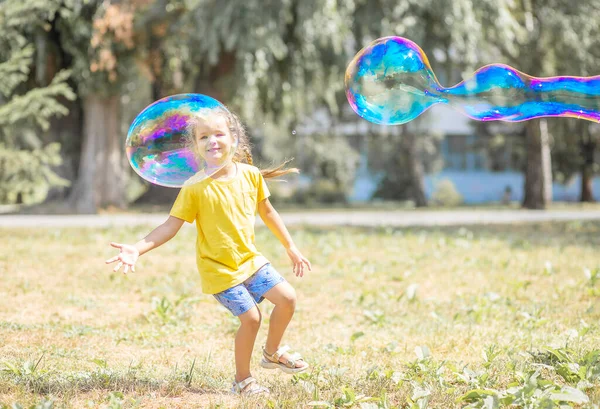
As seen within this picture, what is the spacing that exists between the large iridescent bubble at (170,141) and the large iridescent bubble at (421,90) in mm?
1190

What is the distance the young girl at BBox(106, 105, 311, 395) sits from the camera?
150 inches

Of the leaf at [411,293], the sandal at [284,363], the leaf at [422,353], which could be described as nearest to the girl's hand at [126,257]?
the sandal at [284,363]

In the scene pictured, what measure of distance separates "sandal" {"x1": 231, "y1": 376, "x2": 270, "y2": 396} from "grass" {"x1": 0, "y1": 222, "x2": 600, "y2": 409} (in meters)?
0.07

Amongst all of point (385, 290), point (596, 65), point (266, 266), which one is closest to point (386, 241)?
point (385, 290)

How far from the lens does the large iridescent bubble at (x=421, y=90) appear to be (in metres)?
4.80

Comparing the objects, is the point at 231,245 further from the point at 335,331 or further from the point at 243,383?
the point at 335,331

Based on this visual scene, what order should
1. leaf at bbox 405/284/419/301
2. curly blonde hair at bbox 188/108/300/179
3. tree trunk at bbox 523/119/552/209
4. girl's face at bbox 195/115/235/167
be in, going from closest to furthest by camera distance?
girl's face at bbox 195/115/235/167 → curly blonde hair at bbox 188/108/300/179 → leaf at bbox 405/284/419/301 → tree trunk at bbox 523/119/552/209

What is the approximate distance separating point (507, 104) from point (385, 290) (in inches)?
105

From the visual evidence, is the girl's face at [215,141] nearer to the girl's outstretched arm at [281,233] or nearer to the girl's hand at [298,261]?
the girl's outstretched arm at [281,233]

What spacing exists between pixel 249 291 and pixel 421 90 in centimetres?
193

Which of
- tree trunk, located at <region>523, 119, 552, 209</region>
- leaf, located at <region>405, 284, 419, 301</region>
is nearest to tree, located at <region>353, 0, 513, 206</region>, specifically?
tree trunk, located at <region>523, 119, 552, 209</region>

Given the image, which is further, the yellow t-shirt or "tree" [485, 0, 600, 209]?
"tree" [485, 0, 600, 209]

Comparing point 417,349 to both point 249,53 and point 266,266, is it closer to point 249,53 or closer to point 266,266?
point 266,266

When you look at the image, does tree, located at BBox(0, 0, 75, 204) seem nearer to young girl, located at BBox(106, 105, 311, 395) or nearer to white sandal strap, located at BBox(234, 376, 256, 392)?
young girl, located at BBox(106, 105, 311, 395)
